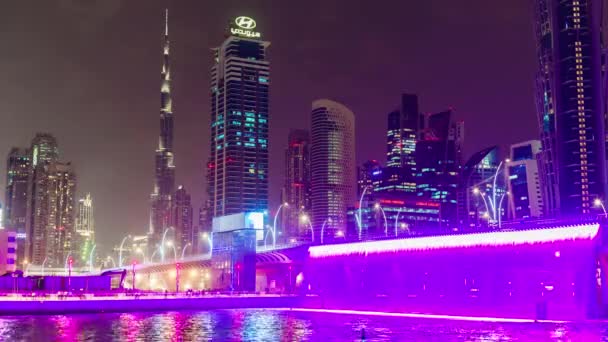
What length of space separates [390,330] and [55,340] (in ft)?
83.0

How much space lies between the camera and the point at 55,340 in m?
51.6

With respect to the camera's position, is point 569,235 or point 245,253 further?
point 245,253

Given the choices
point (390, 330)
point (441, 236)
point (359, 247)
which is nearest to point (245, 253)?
point (359, 247)

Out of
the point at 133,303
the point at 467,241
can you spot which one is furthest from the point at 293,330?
the point at 133,303

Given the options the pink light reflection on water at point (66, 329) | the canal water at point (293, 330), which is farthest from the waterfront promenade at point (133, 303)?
the pink light reflection on water at point (66, 329)

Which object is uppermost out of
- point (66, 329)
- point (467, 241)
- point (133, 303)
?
point (467, 241)

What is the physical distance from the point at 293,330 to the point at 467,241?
92.9 ft

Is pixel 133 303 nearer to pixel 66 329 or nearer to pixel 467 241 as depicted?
pixel 66 329

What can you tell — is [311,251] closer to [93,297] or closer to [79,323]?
[93,297]

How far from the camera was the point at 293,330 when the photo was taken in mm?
61188

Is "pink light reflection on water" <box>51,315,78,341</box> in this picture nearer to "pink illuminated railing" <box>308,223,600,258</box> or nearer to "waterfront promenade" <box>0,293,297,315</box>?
"waterfront promenade" <box>0,293,297,315</box>

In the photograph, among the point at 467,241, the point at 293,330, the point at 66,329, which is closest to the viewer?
the point at 293,330

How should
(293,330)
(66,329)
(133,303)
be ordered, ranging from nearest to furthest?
(293,330), (66,329), (133,303)

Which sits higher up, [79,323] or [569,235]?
[569,235]
